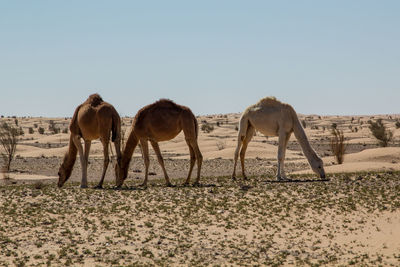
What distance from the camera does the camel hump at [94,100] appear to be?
18.9m

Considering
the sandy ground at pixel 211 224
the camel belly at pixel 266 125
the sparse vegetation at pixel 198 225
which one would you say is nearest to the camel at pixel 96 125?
the sandy ground at pixel 211 224

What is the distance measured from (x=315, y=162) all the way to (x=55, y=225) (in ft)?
31.1

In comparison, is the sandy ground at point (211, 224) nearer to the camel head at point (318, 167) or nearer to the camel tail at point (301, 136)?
the camel head at point (318, 167)

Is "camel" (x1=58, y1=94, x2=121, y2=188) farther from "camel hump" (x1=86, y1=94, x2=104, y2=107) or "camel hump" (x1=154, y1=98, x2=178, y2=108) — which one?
"camel hump" (x1=154, y1=98, x2=178, y2=108)

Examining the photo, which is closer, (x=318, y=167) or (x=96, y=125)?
(x=96, y=125)

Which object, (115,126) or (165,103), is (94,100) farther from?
(165,103)

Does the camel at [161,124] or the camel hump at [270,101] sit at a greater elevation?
the camel hump at [270,101]

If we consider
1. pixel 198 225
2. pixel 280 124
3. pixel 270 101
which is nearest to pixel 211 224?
pixel 198 225

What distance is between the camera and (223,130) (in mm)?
66000

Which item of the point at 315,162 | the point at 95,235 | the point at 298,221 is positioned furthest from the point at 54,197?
the point at 315,162

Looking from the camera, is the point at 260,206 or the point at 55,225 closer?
the point at 55,225

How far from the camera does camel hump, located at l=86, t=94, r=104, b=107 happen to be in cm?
1886

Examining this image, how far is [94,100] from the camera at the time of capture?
19.0m

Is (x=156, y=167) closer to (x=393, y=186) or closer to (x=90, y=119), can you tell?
(x=90, y=119)
